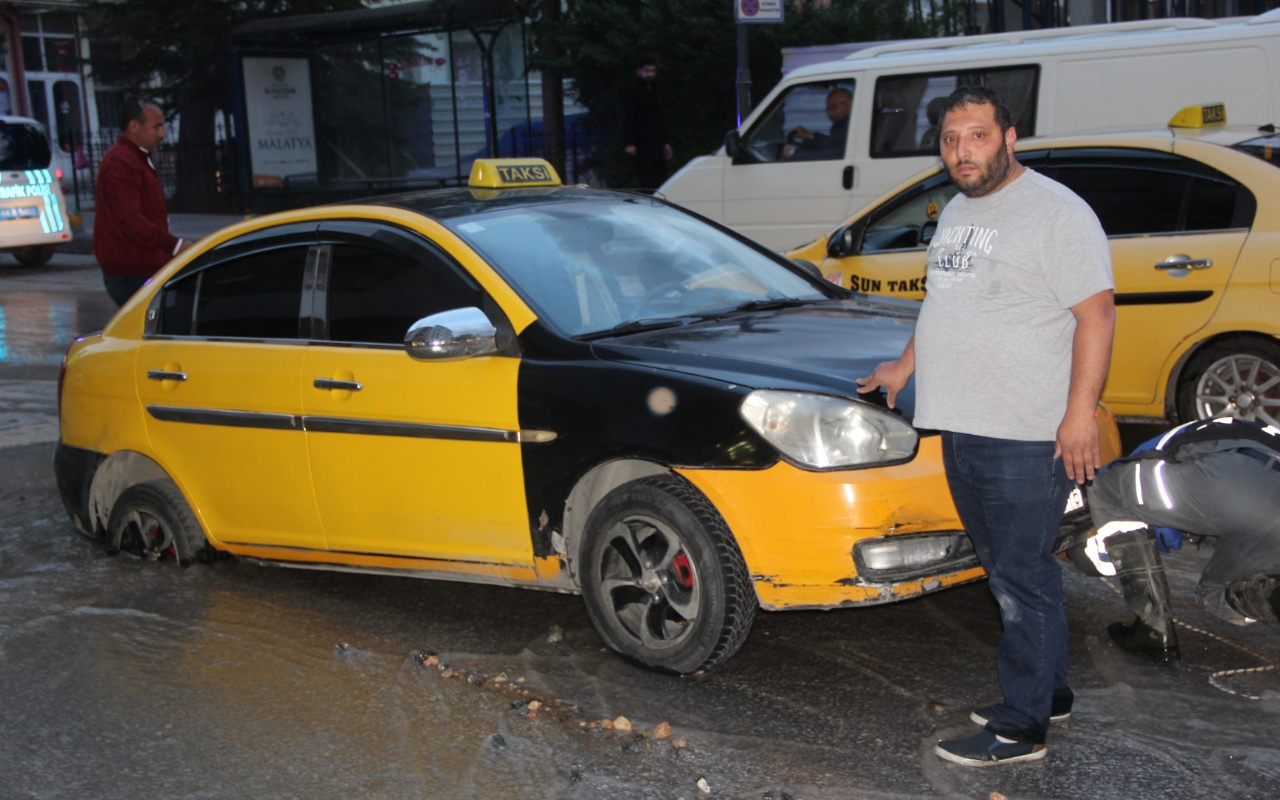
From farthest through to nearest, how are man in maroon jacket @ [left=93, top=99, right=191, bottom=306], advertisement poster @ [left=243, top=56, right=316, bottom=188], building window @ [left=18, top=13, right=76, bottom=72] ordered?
building window @ [left=18, top=13, right=76, bottom=72] → advertisement poster @ [left=243, top=56, right=316, bottom=188] → man in maroon jacket @ [left=93, top=99, right=191, bottom=306]

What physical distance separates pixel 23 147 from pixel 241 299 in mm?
15906

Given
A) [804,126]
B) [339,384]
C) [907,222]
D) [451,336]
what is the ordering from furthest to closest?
[804,126]
[907,222]
[339,384]
[451,336]

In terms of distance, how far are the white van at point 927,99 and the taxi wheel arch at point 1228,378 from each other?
9.70 ft

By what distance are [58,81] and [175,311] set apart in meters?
38.5

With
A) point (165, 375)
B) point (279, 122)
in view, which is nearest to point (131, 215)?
point (165, 375)

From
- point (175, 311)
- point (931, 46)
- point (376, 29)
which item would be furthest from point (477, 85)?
point (175, 311)

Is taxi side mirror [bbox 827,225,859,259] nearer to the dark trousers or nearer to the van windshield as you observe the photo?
the dark trousers

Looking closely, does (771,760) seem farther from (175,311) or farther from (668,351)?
(175,311)

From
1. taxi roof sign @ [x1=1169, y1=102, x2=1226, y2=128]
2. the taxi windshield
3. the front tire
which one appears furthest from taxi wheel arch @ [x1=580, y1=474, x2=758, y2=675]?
taxi roof sign @ [x1=1169, y1=102, x2=1226, y2=128]

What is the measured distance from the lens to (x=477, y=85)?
22391 millimetres

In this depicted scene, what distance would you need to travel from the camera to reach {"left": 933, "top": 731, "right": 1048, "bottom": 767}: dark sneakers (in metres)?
3.74

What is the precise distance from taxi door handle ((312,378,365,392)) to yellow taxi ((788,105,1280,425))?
3.92 meters

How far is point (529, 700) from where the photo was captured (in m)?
4.33

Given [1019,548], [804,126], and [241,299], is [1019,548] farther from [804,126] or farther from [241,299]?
[804,126]
